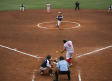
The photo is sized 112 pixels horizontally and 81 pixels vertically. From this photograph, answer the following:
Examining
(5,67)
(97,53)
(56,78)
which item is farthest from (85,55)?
(5,67)

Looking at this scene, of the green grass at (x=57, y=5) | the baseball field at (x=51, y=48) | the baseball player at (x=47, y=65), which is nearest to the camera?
the baseball player at (x=47, y=65)

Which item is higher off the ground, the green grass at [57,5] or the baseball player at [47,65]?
the green grass at [57,5]

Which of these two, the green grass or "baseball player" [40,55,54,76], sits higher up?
the green grass

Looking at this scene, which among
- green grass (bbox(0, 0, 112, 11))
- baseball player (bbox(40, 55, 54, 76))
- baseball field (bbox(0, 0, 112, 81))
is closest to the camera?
baseball player (bbox(40, 55, 54, 76))

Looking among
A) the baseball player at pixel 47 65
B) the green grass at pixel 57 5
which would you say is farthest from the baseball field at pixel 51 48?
the green grass at pixel 57 5

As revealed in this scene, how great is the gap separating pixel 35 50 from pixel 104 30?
10543 millimetres

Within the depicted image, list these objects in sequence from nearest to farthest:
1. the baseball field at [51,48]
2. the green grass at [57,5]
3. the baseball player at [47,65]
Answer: the baseball player at [47,65], the baseball field at [51,48], the green grass at [57,5]

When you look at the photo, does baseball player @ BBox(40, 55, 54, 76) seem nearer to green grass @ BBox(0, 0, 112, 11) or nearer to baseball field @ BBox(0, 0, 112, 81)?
baseball field @ BBox(0, 0, 112, 81)

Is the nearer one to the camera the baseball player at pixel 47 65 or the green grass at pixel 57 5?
the baseball player at pixel 47 65

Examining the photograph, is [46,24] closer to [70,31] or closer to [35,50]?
[70,31]

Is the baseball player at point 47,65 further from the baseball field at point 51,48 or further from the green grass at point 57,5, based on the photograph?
the green grass at point 57,5

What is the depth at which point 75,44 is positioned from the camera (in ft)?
58.6

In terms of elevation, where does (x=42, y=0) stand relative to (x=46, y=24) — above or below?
above

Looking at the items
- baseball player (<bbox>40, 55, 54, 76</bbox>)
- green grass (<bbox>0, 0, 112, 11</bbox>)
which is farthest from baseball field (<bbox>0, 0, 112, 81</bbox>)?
green grass (<bbox>0, 0, 112, 11</bbox>)
